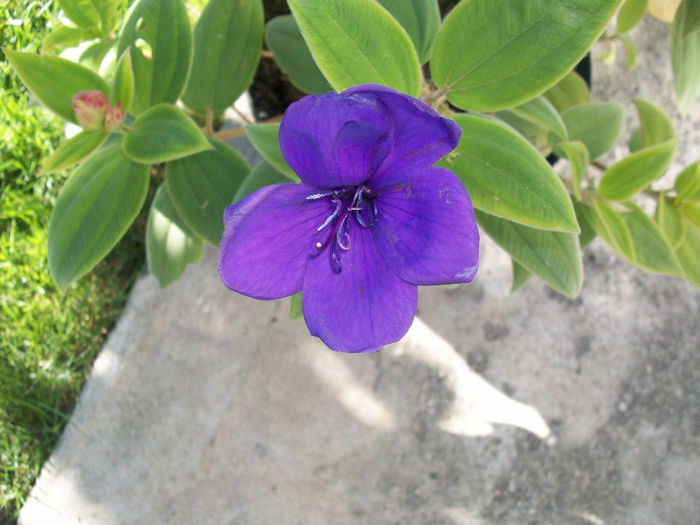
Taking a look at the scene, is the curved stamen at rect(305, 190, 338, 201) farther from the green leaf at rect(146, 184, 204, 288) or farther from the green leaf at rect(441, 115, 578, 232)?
the green leaf at rect(146, 184, 204, 288)

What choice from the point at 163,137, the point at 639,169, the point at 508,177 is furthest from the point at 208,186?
the point at 639,169

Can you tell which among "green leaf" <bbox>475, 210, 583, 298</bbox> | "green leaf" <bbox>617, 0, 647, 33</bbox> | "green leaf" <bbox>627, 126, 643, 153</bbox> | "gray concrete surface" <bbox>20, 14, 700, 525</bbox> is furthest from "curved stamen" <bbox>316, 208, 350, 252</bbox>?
"gray concrete surface" <bbox>20, 14, 700, 525</bbox>

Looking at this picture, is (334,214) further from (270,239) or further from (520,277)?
(520,277)

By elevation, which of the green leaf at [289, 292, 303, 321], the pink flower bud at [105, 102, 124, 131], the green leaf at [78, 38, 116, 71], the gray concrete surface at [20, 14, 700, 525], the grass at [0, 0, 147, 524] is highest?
the green leaf at [78, 38, 116, 71]

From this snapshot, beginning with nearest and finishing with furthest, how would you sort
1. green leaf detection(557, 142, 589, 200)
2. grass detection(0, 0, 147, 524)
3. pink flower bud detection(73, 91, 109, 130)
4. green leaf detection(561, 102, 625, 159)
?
pink flower bud detection(73, 91, 109, 130)
green leaf detection(557, 142, 589, 200)
green leaf detection(561, 102, 625, 159)
grass detection(0, 0, 147, 524)

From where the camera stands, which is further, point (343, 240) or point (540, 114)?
point (540, 114)

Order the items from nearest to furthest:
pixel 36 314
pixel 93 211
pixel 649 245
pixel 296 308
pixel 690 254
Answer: pixel 296 308
pixel 93 211
pixel 649 245
pixel 690 254
pixel 36 314

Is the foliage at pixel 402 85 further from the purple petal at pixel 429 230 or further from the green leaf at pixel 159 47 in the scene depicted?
the purple petal at pixel 429 230
